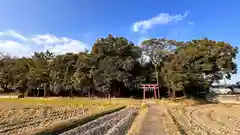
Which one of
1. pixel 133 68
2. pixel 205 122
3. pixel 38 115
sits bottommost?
pixel 205 122

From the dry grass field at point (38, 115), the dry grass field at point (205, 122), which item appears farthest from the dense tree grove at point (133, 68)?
the dry grass field at point (205, 122)

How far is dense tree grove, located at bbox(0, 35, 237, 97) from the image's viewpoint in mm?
33562

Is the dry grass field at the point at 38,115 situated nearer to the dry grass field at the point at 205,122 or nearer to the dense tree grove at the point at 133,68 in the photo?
the dense tree grove at the point at 133,68

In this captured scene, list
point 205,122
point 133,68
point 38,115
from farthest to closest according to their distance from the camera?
point 133,68, point 38,115, point 205,122

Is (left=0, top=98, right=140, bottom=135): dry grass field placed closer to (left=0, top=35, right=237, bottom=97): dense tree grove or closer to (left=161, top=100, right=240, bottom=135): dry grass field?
(left=0, top=35, right=237, bottom=97): dense tree grove

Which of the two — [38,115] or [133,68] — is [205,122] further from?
[133,68]

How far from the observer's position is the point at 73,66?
38.6 m

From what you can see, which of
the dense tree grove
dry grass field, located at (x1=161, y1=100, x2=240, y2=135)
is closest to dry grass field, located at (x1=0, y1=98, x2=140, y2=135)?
the dense tree grove

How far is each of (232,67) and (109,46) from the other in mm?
18972

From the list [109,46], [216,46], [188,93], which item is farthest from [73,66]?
[216,46]

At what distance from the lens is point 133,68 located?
1430 inches

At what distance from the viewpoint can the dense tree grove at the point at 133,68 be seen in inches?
1321

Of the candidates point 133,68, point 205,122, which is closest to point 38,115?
point 205,122

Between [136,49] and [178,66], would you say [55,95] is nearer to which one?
[136,49]
